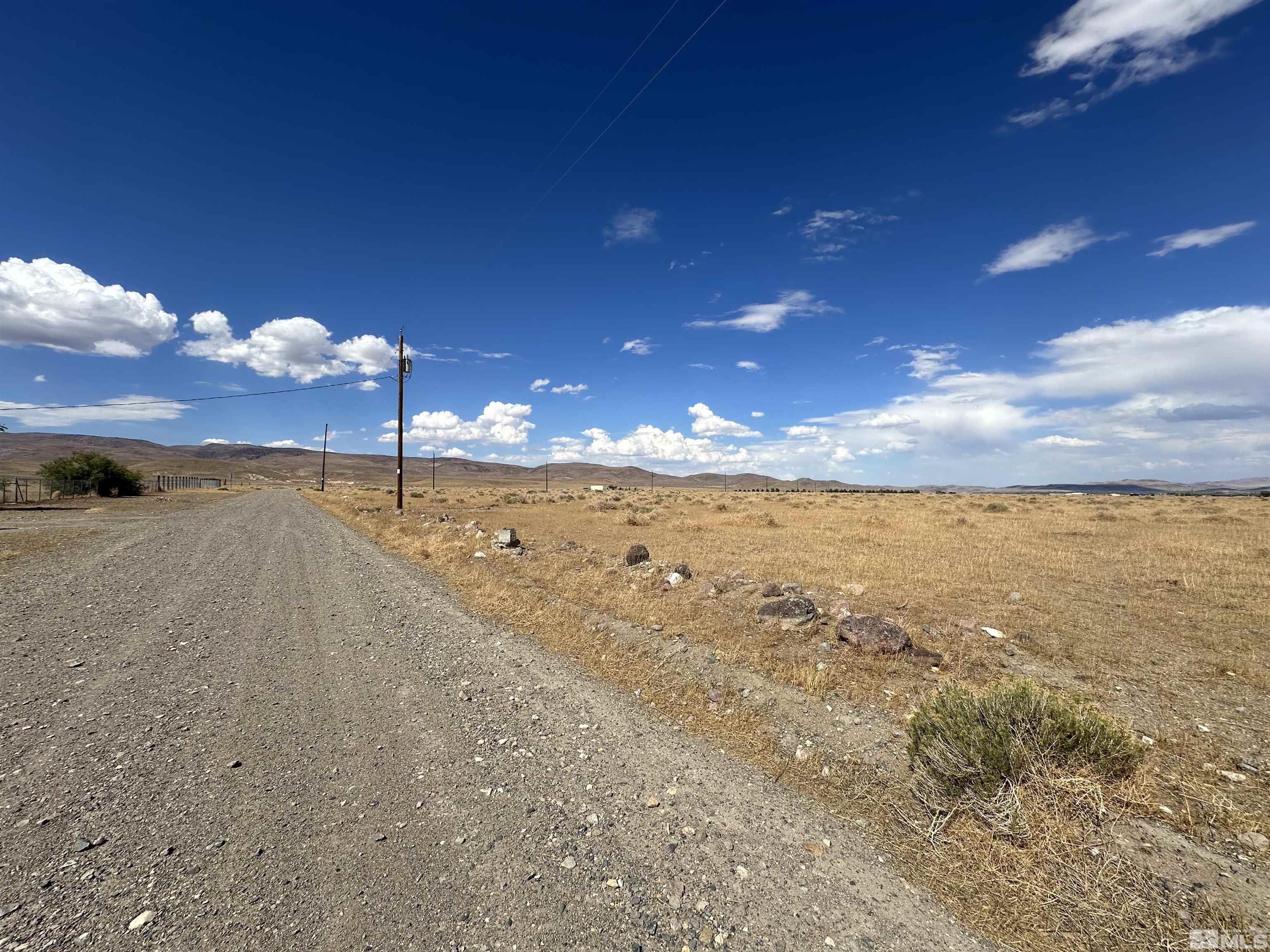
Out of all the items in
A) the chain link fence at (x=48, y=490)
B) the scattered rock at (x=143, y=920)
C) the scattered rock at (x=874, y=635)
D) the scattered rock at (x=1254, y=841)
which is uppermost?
the chain link fence at (x=48, y=490)

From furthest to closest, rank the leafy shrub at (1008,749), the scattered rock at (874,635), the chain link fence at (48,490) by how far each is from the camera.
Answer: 1. the chain link fence at (48,490)
2. the scattered rock at (874,635)
3. the leafy shrub at (1008,749)

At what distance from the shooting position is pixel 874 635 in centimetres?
759

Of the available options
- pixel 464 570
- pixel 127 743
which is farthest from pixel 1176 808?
pixel 464 570

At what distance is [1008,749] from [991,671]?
3.71 meters

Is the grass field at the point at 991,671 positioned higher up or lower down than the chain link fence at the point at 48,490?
lower down

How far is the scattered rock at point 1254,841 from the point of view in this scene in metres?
3.60

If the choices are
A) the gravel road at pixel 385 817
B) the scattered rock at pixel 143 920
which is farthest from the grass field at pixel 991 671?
the scattered rock at pixel 143 920

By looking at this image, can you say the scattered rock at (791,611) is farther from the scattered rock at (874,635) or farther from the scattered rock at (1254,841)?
Answer: the scattered rock at (1254,841)

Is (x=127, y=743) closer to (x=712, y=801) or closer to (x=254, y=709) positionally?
(x=254, y=709)

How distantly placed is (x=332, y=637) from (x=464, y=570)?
208 inches

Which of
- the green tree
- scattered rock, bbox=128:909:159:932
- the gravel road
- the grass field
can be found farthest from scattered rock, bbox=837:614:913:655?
the green tree

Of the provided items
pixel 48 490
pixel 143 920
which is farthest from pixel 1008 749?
pixel 48 490

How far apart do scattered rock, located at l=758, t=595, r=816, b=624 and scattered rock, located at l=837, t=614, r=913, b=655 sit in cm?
62

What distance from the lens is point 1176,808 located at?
4.04 m
